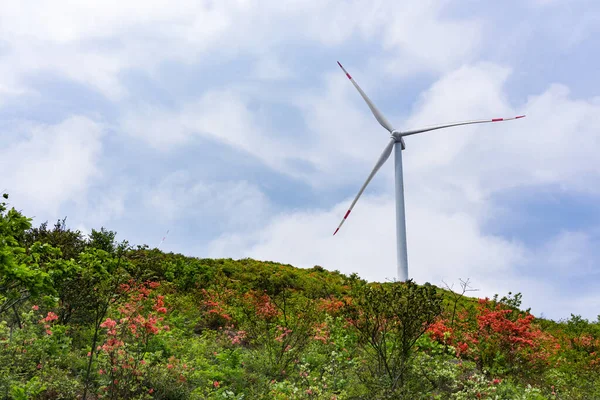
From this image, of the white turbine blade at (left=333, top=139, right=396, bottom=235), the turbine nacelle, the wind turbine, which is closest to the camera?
the wind turbine

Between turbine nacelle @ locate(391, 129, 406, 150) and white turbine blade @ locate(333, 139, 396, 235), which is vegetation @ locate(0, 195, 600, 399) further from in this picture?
turbine nacelle @ locate(391, 129, 406, 150)

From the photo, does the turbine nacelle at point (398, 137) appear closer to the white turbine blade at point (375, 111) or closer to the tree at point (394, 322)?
the white turbine blade at point (375, 111)

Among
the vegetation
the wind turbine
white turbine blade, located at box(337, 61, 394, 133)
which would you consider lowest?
the vegetation

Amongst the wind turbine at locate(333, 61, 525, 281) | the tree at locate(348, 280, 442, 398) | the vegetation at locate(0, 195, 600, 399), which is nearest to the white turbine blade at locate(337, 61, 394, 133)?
the wind turbine at locate(333, 61, 525, 281)

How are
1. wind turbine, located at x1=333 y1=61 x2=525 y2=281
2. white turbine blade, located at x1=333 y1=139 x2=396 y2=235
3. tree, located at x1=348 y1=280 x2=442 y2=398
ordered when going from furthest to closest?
white turbine blade, located at x1=333 y1=139 x2=396 y2=235
wind turbine, located at x1=333 y1=61 x2=525 y2=281
tree, located at x1=348 y1=280 x2=442 y2=398

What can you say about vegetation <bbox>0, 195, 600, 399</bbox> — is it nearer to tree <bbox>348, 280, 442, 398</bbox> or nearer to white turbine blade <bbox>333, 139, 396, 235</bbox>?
tree <bbox>348, 280, 442, 398</bbox>

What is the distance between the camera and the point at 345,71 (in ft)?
103

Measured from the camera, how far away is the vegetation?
27.8 ft

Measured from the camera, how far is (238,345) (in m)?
13.0

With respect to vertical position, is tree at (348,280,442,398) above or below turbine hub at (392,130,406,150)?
below

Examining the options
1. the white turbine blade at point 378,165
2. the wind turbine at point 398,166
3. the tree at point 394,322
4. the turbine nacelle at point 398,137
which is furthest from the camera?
the turbine nacelle at point 398,137

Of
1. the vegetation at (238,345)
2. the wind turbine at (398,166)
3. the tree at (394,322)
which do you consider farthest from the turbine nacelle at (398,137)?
the tree at (394,322)

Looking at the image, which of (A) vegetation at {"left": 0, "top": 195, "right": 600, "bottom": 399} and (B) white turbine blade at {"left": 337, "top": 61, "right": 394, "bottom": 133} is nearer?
(A) vegetation at {"left": 0, "top": 195, "right": 600, "bottom": 399}

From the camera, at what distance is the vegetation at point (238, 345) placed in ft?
27.8
